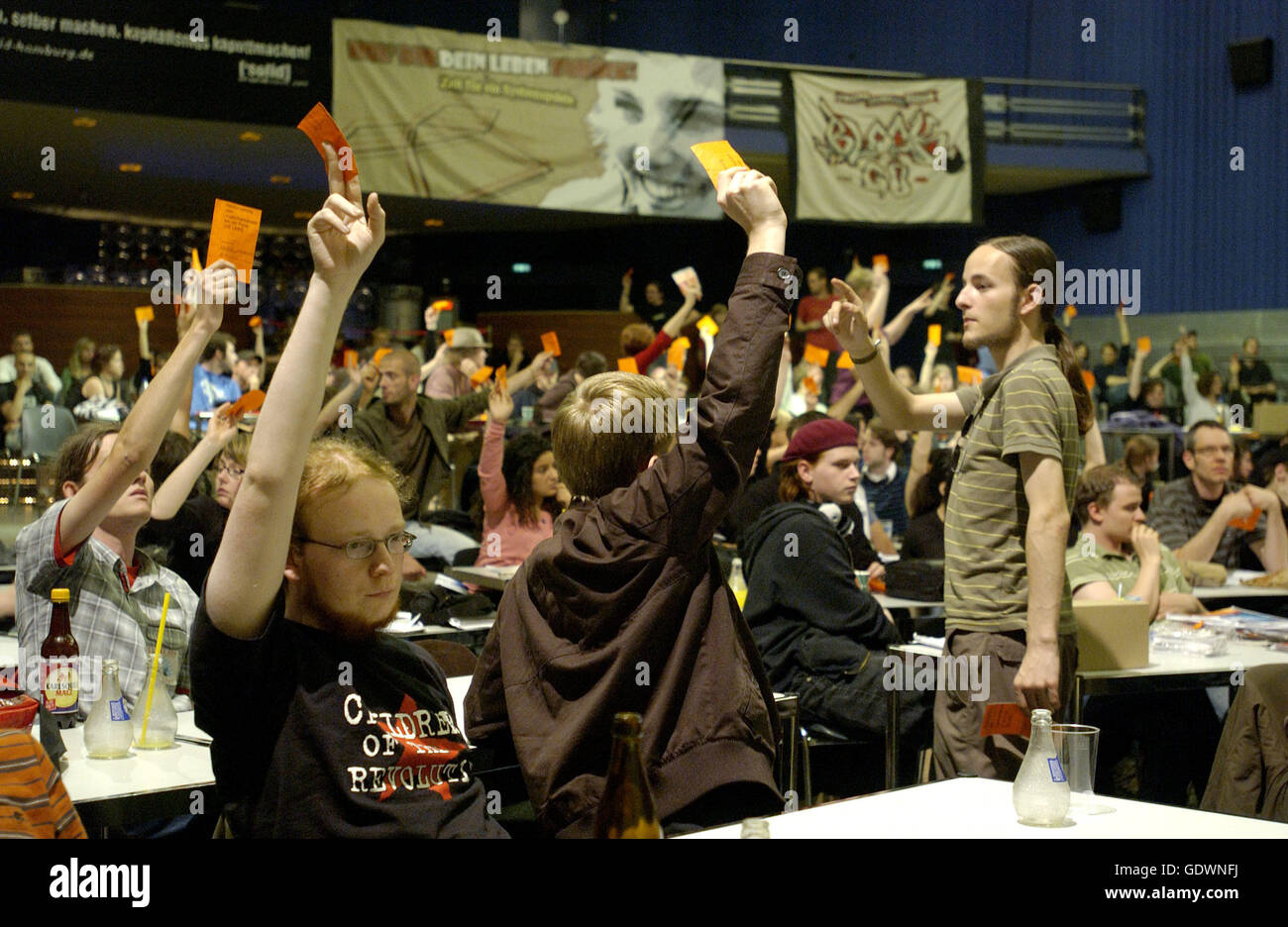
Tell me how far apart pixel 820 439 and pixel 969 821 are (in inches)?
84.6

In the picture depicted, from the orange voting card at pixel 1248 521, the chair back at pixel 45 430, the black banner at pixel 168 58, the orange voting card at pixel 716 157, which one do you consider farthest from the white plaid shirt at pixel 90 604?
the black banner at pixel 168 58

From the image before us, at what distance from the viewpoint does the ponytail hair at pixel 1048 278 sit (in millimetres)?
2746

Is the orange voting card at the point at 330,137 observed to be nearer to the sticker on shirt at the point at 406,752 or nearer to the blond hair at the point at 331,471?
the blond hair at the point at 331,471

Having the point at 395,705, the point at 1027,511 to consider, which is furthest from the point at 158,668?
the point at 1027,511

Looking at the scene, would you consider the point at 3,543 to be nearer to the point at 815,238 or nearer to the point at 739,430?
the point at 739,430

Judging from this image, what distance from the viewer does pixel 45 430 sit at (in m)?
7.43

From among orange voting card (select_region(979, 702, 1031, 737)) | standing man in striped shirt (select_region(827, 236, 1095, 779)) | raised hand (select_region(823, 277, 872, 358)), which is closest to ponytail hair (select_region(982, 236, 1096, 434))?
standing man in striped shirt (select_region(827, 236, 1095, 779))

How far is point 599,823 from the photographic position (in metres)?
1.43

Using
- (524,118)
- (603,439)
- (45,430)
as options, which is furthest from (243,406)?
(524,118)

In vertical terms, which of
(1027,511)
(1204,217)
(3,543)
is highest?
(1204,217)

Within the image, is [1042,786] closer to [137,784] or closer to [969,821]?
[969,821]

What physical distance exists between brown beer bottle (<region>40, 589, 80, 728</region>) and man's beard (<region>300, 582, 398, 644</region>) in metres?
1.16

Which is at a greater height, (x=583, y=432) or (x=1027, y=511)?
(x=583, y=432)
